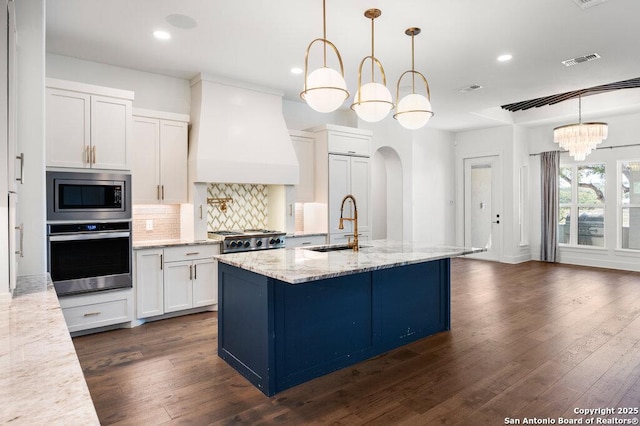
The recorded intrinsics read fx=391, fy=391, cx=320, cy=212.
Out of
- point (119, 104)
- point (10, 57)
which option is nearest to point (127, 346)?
point (119, 104)

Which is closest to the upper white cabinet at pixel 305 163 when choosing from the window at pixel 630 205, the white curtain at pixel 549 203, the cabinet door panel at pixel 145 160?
the cabinet door panel at pixel 145 160

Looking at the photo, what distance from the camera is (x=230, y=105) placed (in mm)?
4898

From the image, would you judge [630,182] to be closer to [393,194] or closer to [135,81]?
[393,194]

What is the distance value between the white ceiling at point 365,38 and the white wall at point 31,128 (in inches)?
30.8

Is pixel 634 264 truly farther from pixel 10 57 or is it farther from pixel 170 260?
pixel 10 57

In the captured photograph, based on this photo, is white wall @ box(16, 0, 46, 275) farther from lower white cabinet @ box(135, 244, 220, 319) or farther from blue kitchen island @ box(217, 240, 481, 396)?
lower white cabinet @ box(135, 244, 220, 319)

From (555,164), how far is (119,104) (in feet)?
26.1

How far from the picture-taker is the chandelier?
20.4ft

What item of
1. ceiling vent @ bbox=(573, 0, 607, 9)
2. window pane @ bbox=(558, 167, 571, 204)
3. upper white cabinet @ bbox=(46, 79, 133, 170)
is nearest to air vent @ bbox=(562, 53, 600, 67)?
ceiling vent @ bbox=(573, 0, 607, 9)

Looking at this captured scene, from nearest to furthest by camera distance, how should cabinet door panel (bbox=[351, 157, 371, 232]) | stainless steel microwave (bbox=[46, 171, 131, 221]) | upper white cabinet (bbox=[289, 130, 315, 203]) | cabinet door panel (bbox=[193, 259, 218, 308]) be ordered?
1. stainless steel microwave (bbox=[46, 171, 131, 221])
2. cabinet door panel (bbox=[193, 259, 218, 308])
3. upper white cabinet (bbox=[289, 130, 315, 203])
4. cabinet door panel (bbox=[351, 157, 371, 232])

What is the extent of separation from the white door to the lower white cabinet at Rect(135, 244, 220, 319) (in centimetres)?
623

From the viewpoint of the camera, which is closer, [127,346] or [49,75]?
[127,346]

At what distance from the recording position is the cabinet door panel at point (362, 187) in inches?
240

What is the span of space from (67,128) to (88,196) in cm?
68
